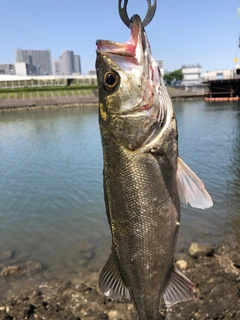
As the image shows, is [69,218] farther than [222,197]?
No

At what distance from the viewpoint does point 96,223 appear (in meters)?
11.1

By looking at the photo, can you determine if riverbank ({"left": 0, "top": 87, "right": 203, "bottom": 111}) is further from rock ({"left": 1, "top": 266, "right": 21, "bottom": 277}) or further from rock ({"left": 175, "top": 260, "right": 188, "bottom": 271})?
rock ({"left": 175, "top": 260, "right": 188, "bottom": 271})

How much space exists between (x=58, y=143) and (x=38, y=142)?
2288 millimetres

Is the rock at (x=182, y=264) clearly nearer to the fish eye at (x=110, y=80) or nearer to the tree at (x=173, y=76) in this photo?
the fish eye at (x=110, y=80)

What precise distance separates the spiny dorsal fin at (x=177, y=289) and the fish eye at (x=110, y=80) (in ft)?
5.96

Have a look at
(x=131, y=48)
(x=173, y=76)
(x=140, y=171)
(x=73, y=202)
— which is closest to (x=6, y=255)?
(x=73, y=202)

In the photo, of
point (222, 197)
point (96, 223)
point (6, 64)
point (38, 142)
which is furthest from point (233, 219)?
point (6, 64)

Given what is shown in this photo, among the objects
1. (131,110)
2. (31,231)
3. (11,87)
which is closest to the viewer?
(131,110)

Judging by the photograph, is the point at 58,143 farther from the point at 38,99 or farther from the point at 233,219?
the point at 38,99

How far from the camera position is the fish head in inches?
97.8

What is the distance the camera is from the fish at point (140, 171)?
2.52 meters

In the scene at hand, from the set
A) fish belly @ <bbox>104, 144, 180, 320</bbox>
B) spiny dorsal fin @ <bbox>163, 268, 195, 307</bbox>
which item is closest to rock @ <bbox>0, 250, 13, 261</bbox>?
fish belly @ <bbox>104, 144, 180, 320</bbox>

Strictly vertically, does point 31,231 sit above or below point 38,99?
below

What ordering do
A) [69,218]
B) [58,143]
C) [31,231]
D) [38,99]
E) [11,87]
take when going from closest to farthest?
[31,231] → [69,218] → [58,143] → [38,99] → [11,87]
